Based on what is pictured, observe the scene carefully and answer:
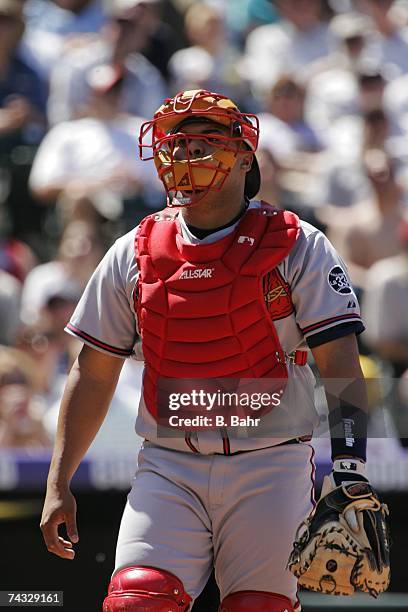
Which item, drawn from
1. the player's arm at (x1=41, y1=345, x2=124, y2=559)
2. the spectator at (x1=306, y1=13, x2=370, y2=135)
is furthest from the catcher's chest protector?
the spectator at (x1=306, y1=13, x2=370, y2=135)

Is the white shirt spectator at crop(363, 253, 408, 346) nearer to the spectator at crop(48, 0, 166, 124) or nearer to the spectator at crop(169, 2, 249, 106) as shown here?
the spectator at crop(169, 2, 249, 106)

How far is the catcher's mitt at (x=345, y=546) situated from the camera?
298 centimetres

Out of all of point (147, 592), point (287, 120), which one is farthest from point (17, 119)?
point (147, 592)

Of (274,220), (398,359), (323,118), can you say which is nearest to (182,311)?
(274,220)

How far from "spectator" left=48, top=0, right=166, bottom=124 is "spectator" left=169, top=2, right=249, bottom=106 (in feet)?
0.69

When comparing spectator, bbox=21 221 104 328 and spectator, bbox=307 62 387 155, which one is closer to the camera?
spectator, bbox=21 221 104 328

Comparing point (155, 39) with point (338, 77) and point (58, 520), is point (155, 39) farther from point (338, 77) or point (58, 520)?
point (58, 520)

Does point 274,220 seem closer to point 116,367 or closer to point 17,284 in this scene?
point 116,367

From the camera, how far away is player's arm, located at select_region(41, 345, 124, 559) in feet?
11.0

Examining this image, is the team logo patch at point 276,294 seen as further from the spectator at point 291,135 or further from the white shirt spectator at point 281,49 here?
the white shirt spectator at point 281,49

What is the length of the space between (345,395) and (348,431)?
104 mm

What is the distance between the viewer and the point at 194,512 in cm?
328

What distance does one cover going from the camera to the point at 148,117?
8.24 m

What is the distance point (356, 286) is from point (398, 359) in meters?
→ 0.60
